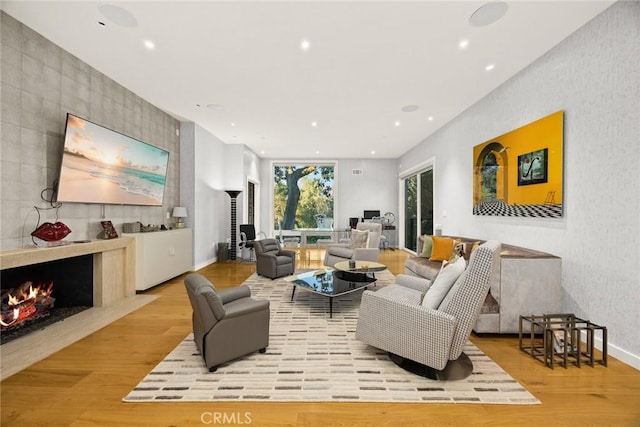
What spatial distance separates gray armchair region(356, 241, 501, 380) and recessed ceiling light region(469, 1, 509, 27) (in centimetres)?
203

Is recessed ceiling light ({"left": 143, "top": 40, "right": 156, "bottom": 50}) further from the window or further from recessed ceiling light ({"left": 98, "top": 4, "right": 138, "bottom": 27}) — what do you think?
the window

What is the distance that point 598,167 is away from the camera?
268cm

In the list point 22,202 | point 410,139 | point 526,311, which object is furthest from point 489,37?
point 22,202

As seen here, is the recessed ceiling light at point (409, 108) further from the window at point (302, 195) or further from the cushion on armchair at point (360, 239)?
the window at point (302, 195)

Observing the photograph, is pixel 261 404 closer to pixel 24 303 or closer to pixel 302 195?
pixel 24 303

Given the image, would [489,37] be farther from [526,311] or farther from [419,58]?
[526,311]

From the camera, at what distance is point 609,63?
256cm

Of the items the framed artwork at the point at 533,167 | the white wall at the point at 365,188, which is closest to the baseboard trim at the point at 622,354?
the framed artwork at the point at 533,167

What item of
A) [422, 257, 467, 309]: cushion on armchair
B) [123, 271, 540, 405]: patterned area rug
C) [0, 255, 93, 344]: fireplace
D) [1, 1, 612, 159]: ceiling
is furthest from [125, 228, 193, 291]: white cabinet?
[422, 257, 467, 309]: cushion on armchair

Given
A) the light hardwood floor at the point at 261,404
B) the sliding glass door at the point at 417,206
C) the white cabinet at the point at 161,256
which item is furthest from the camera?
the sliding glass door at the point at 417,206

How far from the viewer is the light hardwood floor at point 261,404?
1.77 metres

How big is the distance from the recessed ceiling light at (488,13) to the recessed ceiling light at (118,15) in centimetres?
311

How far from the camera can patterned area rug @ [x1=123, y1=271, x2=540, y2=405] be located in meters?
1.98

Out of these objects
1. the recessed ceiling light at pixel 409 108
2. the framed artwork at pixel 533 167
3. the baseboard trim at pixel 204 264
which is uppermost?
the recessed ceiling light at pixel 409 108
